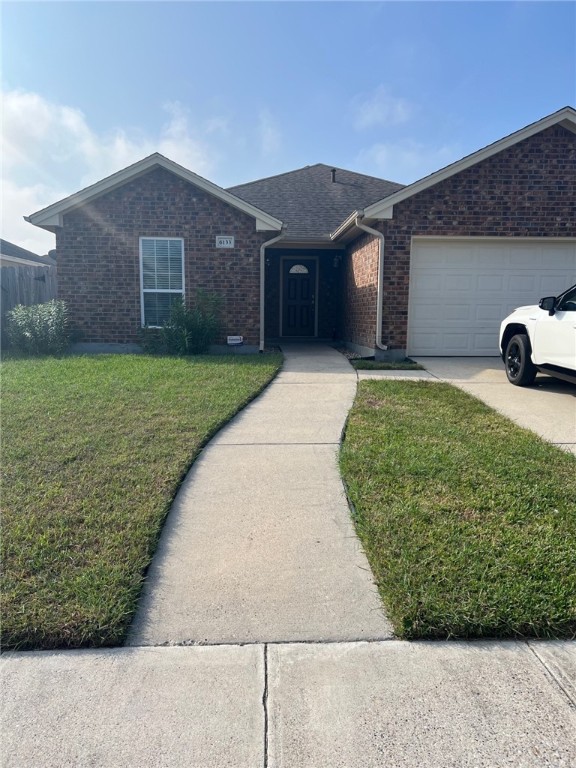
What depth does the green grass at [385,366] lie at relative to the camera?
9172 mm

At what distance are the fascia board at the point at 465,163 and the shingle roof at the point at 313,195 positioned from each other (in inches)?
129

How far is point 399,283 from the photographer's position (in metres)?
10.0

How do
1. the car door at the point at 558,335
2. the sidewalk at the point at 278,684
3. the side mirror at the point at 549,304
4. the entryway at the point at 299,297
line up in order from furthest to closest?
1. the entryway at the point at 299,297
2. the side mirror at the point at 549,304
3. the car door at the point at 558,335
4. the sidewalk at the point at 278,684

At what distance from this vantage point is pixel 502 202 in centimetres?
985

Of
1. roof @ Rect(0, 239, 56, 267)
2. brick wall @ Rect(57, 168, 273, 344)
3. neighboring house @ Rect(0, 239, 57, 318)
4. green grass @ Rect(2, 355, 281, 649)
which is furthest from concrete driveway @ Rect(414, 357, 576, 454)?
roof @ Rect(0, 239, 56, 267)

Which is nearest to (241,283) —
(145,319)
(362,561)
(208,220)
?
(208,220)

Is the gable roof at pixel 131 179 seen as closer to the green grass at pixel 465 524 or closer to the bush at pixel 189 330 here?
the bush at pixel 189 330

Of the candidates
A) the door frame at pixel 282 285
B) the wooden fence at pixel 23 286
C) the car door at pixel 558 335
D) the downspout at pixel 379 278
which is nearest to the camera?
the car door at pixel 558 335

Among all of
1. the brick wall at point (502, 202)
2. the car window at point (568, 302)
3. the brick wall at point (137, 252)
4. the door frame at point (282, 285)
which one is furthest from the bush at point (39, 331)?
the car window at point (568, 302)

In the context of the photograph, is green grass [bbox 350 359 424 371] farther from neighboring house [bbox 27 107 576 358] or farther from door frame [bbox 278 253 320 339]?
door frame [bbox 278 253 320 339]

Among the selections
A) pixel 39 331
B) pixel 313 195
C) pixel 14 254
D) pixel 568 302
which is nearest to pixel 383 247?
pixel 568 302

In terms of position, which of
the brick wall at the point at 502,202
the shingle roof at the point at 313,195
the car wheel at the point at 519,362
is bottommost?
the car wheel at the point at 519,362

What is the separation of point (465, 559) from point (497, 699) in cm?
87

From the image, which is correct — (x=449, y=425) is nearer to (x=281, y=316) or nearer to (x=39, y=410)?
(x=39, y=410)
